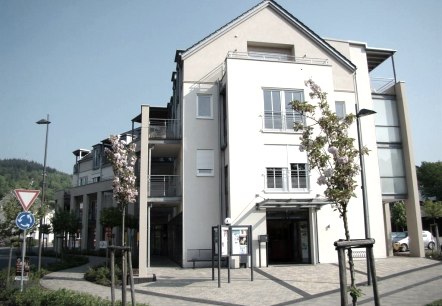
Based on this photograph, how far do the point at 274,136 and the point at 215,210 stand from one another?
16.0 ft

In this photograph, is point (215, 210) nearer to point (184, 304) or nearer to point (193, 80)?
point (193, 80)

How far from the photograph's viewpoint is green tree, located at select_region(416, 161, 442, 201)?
6334cm

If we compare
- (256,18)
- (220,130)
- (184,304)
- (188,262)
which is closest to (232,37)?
(256,18)

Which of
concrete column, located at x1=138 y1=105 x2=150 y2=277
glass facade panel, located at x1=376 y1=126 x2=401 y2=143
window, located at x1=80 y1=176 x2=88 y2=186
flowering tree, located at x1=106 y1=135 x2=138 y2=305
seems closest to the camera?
flowering tree, located at x1=106 y1=135 x2=138 y2=305

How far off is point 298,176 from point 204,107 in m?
6.31

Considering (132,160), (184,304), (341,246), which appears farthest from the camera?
(132,160)

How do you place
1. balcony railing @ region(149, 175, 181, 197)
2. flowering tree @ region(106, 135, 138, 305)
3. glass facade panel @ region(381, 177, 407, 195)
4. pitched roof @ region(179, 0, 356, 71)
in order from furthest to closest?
glass facade panel @ region(381, 177, 407, 195), pitched roof @ region(179, 0, 356, 71), balcony railing @ region(149, 175, 181, 197), flowering tree @ region(106, 135, 138, 305)

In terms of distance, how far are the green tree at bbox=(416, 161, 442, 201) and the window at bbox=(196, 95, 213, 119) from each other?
53315 millimetres

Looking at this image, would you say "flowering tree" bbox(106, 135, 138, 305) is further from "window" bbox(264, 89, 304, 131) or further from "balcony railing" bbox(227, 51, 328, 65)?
"balcony railing" bbox(227, 51, 328, 65)

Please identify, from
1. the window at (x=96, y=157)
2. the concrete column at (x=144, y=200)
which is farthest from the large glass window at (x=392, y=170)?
the window at (x=96, y=157)

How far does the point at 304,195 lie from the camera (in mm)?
20109

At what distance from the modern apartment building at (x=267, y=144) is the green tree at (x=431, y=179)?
146 ft

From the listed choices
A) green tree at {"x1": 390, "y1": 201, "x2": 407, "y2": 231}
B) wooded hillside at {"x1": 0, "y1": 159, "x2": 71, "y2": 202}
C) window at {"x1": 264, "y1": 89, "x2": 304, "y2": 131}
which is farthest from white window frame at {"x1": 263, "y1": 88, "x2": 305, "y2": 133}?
wooded hillside at {"x1": 0, "y1": 159, "x2": 71, "y2": 202}

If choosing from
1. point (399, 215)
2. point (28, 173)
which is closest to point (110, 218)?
point (399, 215)
